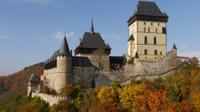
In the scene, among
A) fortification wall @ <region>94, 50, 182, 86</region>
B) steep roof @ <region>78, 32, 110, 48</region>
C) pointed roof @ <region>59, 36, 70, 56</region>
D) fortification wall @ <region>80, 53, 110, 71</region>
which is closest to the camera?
pointed roof @ <region>59, 36, 70, 56</region>

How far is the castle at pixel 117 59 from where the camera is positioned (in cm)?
5688

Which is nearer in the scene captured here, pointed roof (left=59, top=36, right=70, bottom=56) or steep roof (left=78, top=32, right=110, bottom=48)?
pointed roof (left=59, top=36, right=70, bottom=56)

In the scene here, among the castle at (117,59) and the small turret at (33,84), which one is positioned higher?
the castle at (117,59)

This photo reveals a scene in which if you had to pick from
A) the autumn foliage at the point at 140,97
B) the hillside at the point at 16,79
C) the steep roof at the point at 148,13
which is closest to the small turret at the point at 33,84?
→ the autumn foliage at the point at 140,97

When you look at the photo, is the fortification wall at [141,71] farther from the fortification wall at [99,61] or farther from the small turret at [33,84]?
the small turret at [33,84]

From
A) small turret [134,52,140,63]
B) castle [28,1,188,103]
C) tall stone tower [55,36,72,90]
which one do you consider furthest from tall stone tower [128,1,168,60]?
tall stone tower [55,36,72,90]

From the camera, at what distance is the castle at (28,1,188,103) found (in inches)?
2239

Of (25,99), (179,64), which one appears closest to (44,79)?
(25,99)

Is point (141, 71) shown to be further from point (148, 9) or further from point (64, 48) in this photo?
point (148, 9)

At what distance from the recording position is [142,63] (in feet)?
192

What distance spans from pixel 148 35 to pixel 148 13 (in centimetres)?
291

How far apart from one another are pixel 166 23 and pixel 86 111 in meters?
19.8

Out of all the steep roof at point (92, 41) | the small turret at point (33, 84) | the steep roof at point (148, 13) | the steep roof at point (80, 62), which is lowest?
the small turret at point (33, 84)

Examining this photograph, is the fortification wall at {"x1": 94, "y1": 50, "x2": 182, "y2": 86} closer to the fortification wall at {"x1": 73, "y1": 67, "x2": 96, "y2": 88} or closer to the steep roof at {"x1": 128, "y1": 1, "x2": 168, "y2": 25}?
the fortification wall at {"x1": 73, "y1": 67, "x2": 96, "y2": 88}
